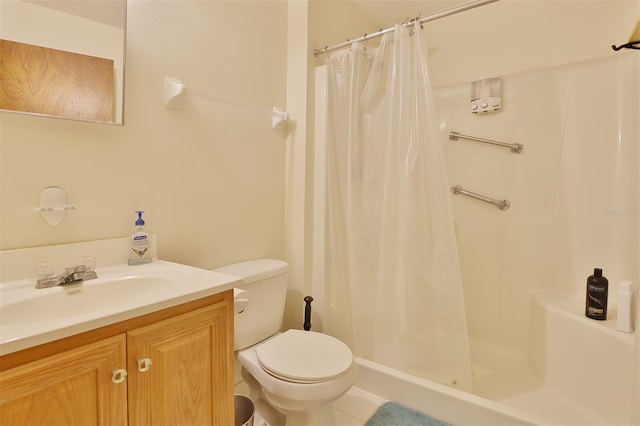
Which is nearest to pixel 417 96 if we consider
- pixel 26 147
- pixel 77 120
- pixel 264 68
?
pixel 264 68

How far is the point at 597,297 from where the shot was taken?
4.90ft

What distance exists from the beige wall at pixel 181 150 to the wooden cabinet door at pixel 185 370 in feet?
1.70

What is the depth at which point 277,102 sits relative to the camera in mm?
1807

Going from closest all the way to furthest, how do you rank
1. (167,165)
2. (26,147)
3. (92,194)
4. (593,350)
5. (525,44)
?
(26,147)
(92,194)
(167,165)
(593,350)
(525,44)

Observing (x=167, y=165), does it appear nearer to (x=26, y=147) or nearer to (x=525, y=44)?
(x=26, y=147)

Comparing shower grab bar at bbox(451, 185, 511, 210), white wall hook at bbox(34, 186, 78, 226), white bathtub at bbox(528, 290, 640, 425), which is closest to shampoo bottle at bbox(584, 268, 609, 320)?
white bathtub at bbox(528, 290, 640, 425)

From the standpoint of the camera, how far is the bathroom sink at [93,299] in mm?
627

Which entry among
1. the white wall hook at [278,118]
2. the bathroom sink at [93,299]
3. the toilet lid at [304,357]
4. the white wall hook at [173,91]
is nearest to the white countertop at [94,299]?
the bathroom sink at [93,299]

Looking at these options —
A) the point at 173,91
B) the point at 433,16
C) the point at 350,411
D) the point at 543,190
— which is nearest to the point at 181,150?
the point at 173,91

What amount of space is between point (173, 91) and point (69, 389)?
104 cm

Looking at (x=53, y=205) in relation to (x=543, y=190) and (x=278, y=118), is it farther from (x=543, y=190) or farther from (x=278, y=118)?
(x=543, y=190)

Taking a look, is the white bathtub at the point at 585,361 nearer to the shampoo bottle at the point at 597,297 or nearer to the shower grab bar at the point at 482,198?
the shampoo bottle at the point at 597,297

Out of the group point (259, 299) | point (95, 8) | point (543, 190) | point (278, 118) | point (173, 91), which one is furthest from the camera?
point (543, 190)

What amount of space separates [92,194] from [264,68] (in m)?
1.07
